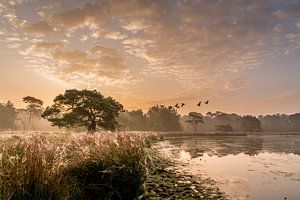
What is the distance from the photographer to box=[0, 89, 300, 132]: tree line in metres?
40.5

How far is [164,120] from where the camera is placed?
11156 cm

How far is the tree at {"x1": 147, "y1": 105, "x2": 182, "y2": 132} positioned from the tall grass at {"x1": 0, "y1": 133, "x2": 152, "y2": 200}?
103727 millimetres

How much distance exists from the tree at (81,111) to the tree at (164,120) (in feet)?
227

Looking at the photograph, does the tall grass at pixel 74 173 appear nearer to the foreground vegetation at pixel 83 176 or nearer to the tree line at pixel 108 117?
the foreground vegetation at pixel 83 176

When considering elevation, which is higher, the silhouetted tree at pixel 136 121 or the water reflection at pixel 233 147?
the silhouetted tree at pixel 136 121

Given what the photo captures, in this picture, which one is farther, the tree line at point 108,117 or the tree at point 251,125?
the tree at point 251,125

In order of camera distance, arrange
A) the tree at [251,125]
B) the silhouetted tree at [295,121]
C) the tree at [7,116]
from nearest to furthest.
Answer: the tree at [7,116] → the tree at [251,125] → the silhouetted tree at [295,121]

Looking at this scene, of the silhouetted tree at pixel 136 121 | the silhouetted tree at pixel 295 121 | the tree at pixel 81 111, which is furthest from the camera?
the silhouetted tree at pixel 295 121

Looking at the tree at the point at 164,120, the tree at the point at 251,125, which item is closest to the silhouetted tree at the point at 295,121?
the tree at the point at 251,125

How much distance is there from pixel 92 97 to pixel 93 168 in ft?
114

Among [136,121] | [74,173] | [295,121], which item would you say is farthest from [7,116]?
[295,121]

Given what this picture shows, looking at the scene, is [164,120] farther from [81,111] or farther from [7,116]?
[81,111]

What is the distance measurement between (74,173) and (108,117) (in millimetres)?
35050

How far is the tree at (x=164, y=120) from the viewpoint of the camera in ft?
365
